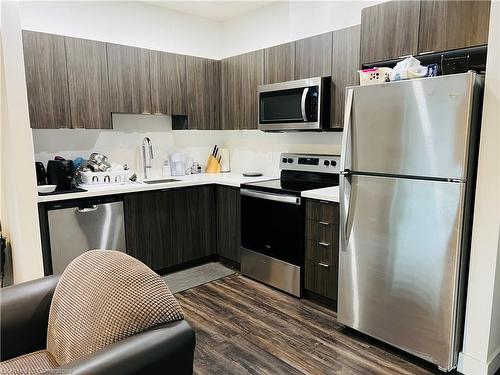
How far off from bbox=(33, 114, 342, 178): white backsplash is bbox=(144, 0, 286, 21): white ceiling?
119cm

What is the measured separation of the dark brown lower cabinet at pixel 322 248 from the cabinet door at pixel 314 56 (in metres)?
1.16

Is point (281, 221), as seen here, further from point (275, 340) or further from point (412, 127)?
point (412, 127)

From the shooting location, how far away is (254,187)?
323cm

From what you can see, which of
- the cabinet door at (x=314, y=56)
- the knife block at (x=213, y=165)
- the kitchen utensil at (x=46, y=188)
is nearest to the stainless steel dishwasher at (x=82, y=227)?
the kitchen utensil at (x=46, y=188)

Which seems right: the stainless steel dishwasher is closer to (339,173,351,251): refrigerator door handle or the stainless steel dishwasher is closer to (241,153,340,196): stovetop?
(241,153,340,196): stovetop

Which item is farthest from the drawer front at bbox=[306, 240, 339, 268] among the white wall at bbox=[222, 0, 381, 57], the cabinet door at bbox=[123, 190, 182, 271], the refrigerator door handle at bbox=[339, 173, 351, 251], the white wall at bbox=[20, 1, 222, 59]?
the white wall at bbox=[20, 1, 222, 59]

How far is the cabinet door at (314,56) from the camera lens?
2.99 meters

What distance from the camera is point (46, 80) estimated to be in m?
2.88

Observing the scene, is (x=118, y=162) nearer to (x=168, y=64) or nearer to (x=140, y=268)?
(x=168, y=64)

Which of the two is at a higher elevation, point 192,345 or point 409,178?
point 409,178

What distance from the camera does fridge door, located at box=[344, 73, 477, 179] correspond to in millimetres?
1805

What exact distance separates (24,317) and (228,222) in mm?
2268

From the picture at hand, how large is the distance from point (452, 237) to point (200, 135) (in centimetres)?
308

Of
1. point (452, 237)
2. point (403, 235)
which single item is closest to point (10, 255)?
point (403, 235)
